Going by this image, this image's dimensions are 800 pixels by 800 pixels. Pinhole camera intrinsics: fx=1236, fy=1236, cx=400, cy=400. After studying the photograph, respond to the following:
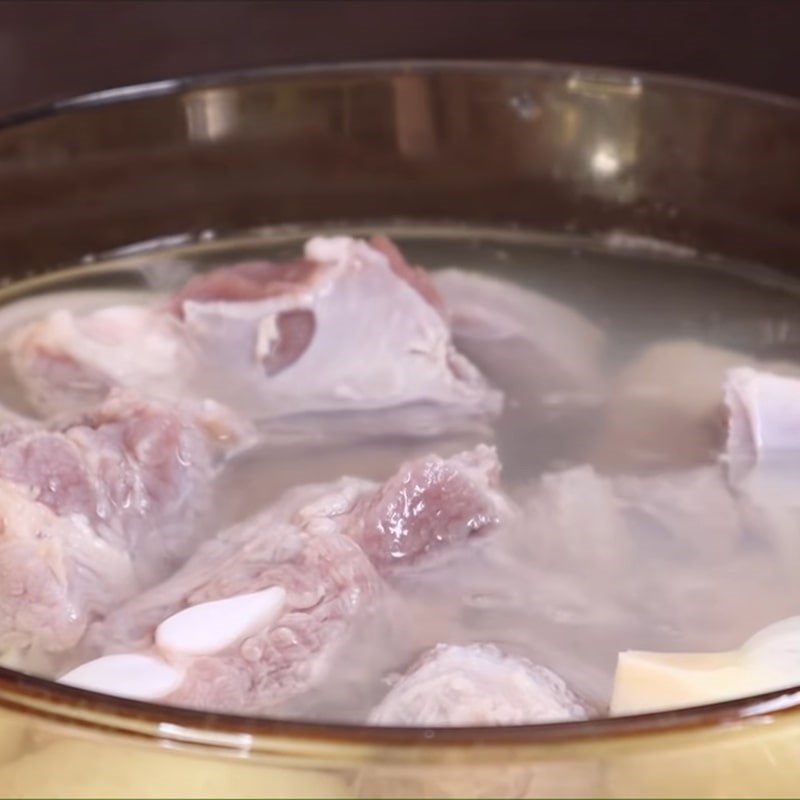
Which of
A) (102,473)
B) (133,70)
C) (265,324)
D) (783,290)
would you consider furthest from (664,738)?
(133,70)

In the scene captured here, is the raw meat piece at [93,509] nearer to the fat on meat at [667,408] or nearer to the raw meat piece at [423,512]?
the raw meat piece at [423,512]

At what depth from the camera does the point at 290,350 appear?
2.95 ft

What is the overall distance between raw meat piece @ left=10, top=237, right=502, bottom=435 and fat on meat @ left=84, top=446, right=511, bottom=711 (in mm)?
116

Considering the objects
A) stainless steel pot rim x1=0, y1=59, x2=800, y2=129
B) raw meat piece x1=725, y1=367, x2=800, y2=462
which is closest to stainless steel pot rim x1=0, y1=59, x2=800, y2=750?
raw meat piece x1=725, y1=367, x2=800, y2=462

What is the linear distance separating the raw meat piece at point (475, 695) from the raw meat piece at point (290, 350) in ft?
0.90

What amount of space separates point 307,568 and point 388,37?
0.90 m

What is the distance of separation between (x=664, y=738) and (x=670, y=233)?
2.40 ft

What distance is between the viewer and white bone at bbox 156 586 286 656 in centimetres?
61

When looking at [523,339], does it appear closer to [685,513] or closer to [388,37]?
[685,513]

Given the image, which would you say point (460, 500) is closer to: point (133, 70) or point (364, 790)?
point (364, 790)

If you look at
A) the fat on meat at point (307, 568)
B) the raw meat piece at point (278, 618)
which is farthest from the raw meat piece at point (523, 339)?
the raw meat piece at point (278, 618)

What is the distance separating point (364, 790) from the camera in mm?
425

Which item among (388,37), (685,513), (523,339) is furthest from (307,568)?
(388,37)

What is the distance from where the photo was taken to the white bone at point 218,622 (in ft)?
1.99
